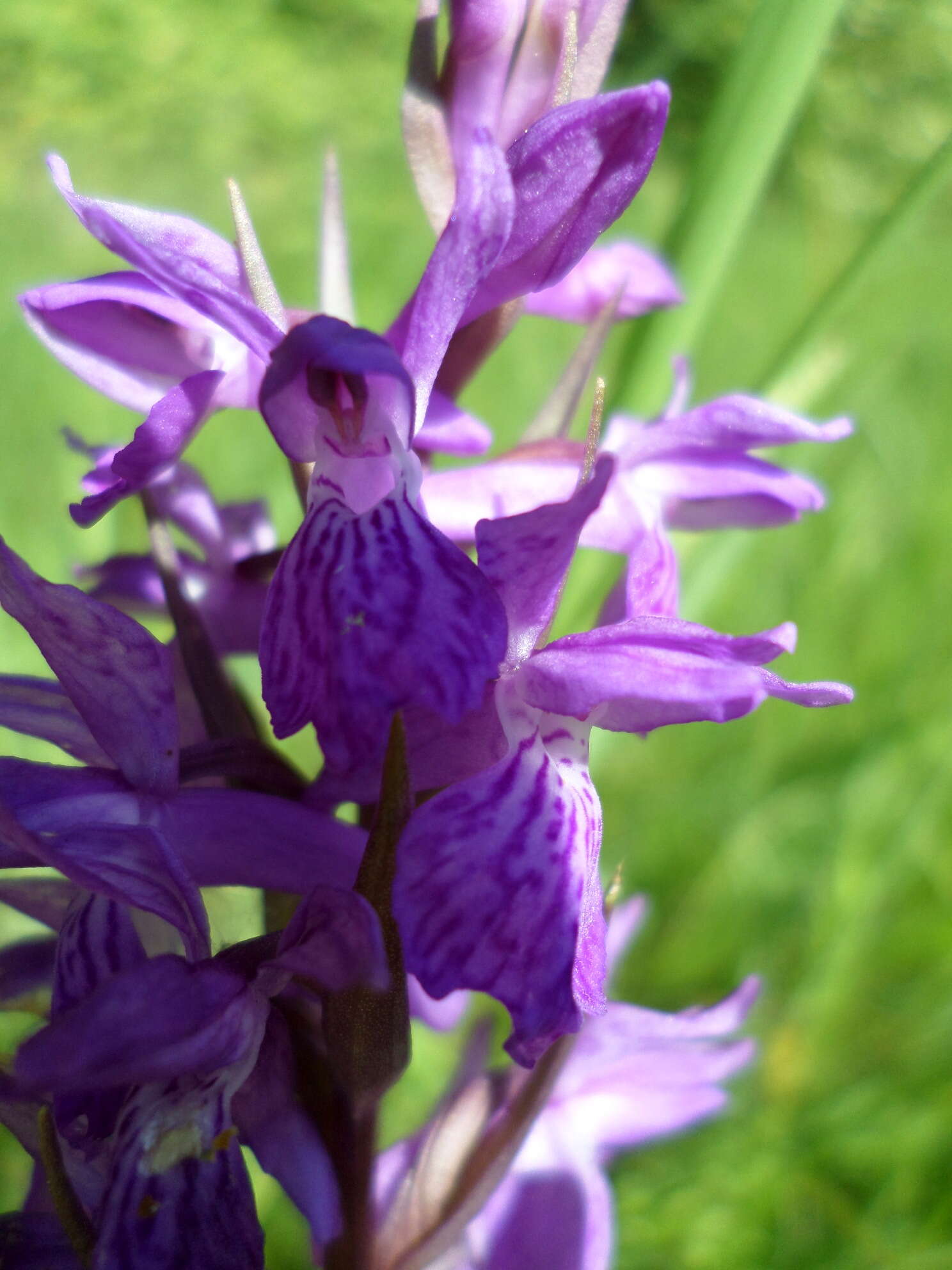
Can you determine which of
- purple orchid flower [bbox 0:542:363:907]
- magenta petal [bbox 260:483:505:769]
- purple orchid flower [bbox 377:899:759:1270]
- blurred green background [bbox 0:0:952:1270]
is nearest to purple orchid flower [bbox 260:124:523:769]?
magenta petal [bbox 260:483:505:769]

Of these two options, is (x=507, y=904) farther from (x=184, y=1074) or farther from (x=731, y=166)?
(x=731, y=166)

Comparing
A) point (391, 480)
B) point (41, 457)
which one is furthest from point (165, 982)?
point (41, 457)

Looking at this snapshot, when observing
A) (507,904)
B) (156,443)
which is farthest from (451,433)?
(507,904)

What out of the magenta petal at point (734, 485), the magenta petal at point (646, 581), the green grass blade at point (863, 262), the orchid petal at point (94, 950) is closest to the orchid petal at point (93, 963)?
the orchid petal at point (94, 950)

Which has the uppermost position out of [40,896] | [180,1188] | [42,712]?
[42,712]

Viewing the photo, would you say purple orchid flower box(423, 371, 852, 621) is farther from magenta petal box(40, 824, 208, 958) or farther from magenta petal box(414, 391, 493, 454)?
magenta petal box(40, 824, 208, 958)
